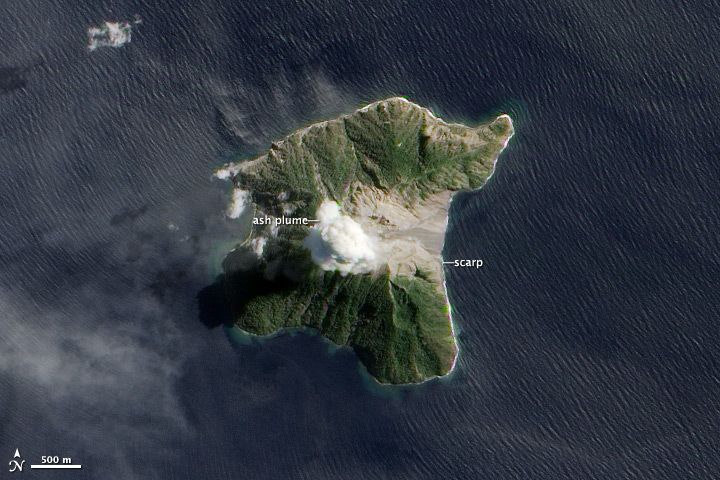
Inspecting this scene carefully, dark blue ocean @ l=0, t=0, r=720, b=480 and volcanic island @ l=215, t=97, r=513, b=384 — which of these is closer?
volcanic island @ l=215, t=97, r=513, b=384

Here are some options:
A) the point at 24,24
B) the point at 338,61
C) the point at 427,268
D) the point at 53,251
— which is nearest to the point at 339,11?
the point at 338,61

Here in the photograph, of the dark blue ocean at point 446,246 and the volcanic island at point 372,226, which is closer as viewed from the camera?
the volcanic island at point 372,226

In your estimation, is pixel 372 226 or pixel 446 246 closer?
pixel 372 226

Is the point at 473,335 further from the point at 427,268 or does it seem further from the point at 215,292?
the point at 215,292
